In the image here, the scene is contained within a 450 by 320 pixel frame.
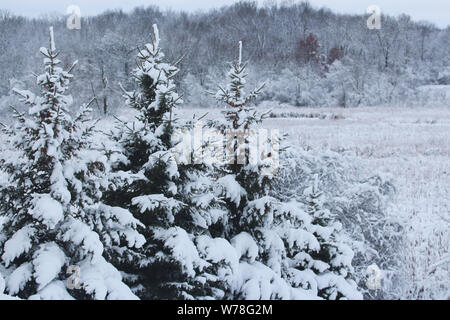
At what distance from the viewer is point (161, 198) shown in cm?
504

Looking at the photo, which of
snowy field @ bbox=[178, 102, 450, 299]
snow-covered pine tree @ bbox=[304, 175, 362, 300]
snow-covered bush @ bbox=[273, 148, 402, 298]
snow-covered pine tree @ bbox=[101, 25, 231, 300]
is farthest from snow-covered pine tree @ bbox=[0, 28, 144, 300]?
snow-covered bush @ bbox=[273, 148, 402, 298]

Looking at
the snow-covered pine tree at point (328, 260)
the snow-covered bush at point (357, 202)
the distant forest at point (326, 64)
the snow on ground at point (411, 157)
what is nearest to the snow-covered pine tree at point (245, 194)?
the snow on ground at point (411, 157)

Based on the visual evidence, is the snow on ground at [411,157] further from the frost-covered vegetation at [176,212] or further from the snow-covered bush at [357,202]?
the snow-covered bush at [357,202]

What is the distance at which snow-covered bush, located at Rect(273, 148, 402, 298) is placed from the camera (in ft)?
25.8

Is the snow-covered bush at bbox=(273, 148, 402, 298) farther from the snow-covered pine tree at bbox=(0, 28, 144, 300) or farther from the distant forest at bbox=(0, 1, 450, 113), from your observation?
the distant forest at bbox=(0, 1, 450, 113)

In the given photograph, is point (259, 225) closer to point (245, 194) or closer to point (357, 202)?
point (245, 194)

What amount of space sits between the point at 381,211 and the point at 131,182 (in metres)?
5.54

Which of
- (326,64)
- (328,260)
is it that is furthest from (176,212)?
(326,64)

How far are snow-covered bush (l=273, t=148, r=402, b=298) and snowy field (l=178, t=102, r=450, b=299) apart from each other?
304mm

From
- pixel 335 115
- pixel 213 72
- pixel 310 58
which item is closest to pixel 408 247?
pixel 335 115

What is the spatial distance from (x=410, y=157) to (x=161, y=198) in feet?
46.9

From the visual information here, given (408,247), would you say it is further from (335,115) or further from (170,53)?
(170,53)

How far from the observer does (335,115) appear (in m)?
29.2

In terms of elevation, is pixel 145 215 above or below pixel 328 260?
above
